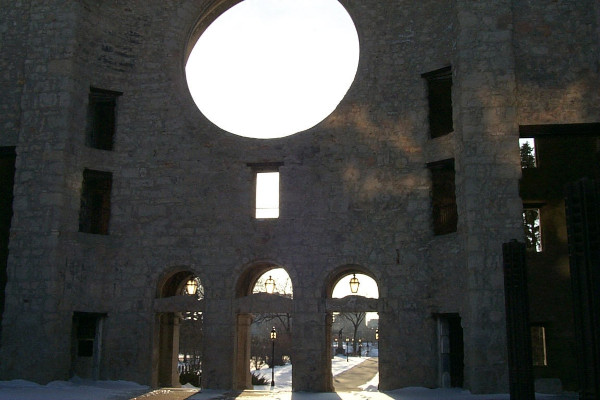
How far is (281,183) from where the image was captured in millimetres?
16312

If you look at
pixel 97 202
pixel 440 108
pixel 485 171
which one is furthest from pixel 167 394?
pixel 440 108

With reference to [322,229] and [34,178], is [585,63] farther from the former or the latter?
[34,178]

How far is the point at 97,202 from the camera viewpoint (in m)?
18.2

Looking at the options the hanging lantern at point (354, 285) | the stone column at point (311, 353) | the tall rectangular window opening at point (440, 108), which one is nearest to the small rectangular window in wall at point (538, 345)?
the hanging lantern at point (354, 285)

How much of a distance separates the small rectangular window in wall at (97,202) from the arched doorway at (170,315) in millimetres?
2404

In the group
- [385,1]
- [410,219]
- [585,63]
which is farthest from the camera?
[385,1]

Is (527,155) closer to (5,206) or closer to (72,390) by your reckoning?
(72,390)

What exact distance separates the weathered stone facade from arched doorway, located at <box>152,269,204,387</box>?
11cm

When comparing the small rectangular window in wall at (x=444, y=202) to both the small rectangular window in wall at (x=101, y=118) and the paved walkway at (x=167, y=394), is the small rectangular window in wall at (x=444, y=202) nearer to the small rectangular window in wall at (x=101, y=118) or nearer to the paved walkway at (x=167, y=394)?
the paved walkway at (x=167, y=394)

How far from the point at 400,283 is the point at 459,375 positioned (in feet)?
8.90

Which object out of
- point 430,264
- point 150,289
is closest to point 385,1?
point 430,264

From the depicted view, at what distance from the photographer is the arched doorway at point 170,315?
1603 cm

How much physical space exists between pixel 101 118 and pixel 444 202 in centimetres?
988

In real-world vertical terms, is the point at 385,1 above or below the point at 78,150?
above
